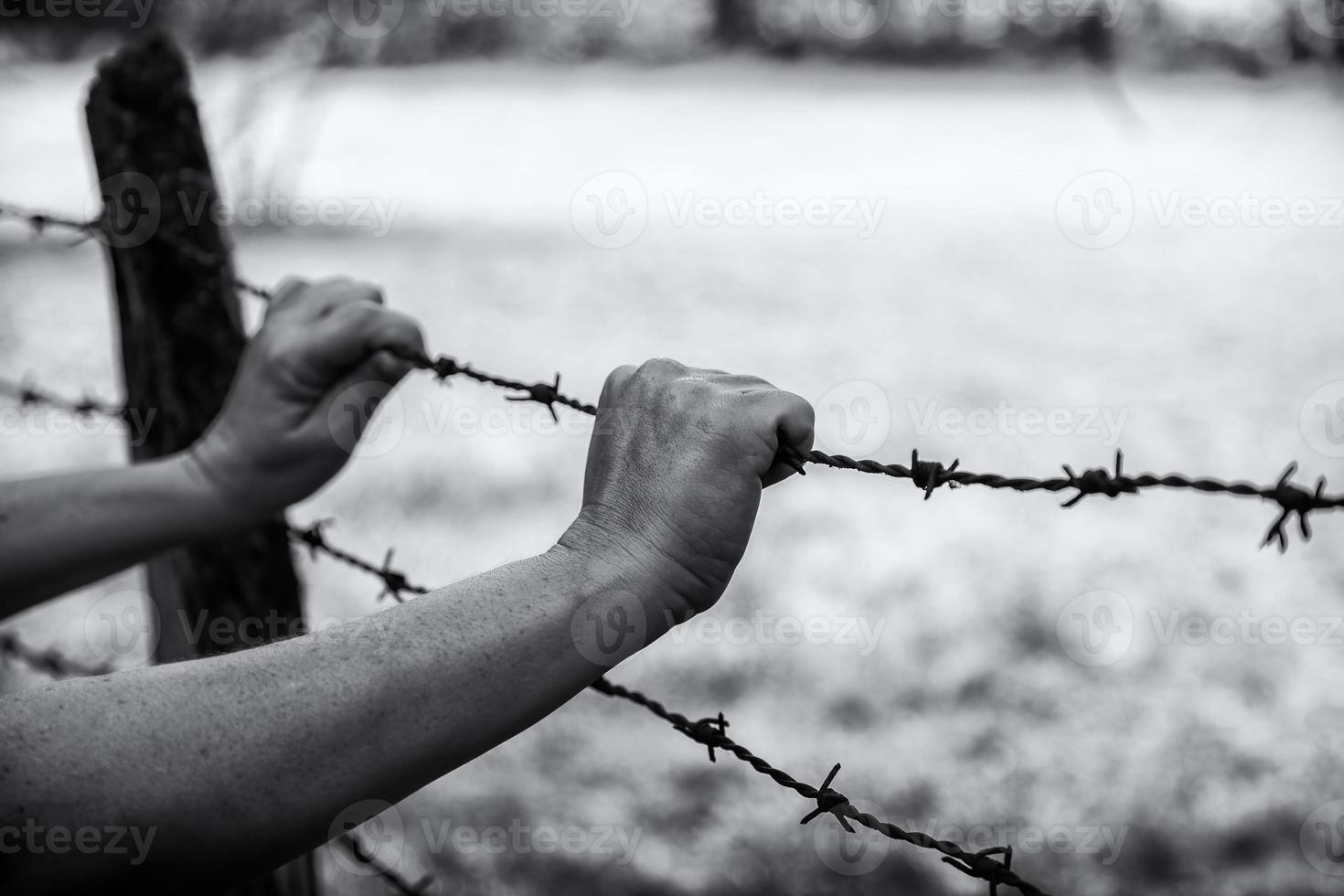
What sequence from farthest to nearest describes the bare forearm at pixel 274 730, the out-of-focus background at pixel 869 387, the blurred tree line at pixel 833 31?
A: the blurred tree line at pixel 833 31 → the out-of-focus background at pixel 869 387 → the bare forearm at pixel 274 730

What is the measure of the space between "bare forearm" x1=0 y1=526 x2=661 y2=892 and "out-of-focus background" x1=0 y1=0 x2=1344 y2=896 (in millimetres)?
2132

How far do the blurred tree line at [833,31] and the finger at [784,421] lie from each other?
703 inches

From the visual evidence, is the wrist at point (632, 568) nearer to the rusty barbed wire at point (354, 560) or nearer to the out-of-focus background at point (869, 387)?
the rusty barbed wire at point (354, 560)

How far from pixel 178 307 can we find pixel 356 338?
49cm

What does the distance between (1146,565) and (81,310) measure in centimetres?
851

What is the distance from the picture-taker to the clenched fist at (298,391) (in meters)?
1.57

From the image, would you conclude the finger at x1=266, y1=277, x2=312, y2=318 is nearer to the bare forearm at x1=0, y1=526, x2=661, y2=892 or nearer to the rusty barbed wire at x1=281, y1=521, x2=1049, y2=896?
the rusty barbed wire at x1=281, y1=521, x2=1049, y2=896

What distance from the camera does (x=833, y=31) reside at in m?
23.3

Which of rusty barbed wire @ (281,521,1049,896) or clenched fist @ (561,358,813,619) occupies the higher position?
clenched fist @ (561,358,813,619)

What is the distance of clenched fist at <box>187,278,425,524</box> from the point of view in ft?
5.16

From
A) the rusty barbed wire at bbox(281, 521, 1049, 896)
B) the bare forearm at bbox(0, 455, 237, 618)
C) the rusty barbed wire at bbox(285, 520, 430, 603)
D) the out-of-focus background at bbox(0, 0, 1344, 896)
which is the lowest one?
the out-of-focus background at bbox(0, 0, 1344, 896)

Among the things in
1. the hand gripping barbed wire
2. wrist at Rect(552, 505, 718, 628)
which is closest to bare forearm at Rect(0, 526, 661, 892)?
wrist at Rect(552, 505, 718, 628)

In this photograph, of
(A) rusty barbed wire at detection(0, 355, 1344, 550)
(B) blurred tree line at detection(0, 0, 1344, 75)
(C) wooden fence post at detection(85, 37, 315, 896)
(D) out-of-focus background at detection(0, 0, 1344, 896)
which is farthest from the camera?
(B) blurred tree line at detection(0, 0, 1344, 75)

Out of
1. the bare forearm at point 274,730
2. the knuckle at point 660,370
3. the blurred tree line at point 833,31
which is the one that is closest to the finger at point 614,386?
the knuckle at point 660,370
